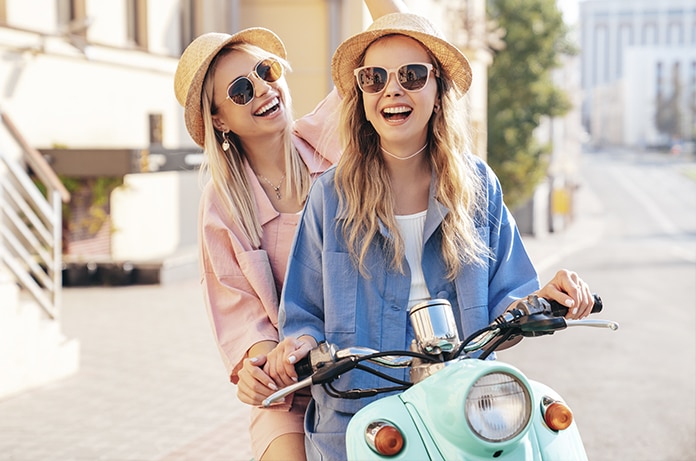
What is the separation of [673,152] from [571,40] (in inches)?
4016

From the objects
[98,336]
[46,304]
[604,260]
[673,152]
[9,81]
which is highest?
[9,81]

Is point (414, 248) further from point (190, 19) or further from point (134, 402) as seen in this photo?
point (190, 19)

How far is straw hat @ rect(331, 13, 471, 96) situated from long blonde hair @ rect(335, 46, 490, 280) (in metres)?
0.03

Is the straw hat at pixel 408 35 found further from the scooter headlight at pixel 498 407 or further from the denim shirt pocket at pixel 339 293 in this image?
the scooter headlight at pixel 498 407

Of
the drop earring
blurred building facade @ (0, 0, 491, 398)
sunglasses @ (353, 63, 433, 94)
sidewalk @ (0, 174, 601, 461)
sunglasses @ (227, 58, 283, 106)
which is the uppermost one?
sunglasses @ (353, 63, 433, 94)

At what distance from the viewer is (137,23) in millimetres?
18359

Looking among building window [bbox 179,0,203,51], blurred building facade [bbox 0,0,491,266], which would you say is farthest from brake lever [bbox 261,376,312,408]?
building window [bbox 179,0,203,51]

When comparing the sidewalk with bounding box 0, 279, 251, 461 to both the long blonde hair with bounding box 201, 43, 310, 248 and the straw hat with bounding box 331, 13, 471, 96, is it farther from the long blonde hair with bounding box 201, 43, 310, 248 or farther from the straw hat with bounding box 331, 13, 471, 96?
the straw hat with bounding box 331, 13, 471, 96

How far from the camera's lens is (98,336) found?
11094mm

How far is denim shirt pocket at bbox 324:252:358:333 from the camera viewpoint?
2.71 meters

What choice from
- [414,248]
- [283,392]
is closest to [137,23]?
[414,248]

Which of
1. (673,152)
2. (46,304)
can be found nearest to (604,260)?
(46,304)

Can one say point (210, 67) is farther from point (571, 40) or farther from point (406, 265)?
point (571, 40)

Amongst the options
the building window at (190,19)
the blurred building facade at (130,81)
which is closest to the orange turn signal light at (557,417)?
the blurred building facade at (130,81)
